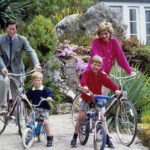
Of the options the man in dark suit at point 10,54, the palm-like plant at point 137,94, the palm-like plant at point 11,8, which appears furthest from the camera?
the palm-like plant at point 11,8

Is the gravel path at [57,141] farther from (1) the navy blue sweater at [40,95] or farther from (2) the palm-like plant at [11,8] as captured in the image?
(2) the palm-like plant at [11,8]

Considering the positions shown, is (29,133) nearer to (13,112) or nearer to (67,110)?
(13,112)

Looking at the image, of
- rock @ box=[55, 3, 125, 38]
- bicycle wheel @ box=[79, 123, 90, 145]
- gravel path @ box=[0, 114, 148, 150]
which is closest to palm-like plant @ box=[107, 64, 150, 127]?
gravel path @ box=[0, 114, 148, 150]

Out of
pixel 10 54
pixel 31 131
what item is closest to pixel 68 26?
pixel 10 54

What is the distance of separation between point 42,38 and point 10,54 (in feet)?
9.32

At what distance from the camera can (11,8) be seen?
40.7 ft

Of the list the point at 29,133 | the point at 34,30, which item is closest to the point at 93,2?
the point at 34,30

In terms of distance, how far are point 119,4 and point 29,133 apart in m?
12.3

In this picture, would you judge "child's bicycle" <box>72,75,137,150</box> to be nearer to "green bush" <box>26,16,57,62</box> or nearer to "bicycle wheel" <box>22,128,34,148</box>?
"bicycle wheel" <box>22,128,34,148</box>

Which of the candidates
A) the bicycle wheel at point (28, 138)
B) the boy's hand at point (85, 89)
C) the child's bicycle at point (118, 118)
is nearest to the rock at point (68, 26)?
the child's bicycle at point (118, 118)

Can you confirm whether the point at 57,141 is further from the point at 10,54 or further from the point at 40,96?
the point at 10,54

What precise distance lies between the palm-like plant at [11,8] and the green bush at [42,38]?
3471 millimetres

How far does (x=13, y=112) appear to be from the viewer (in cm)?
568

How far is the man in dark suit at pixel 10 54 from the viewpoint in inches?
213
